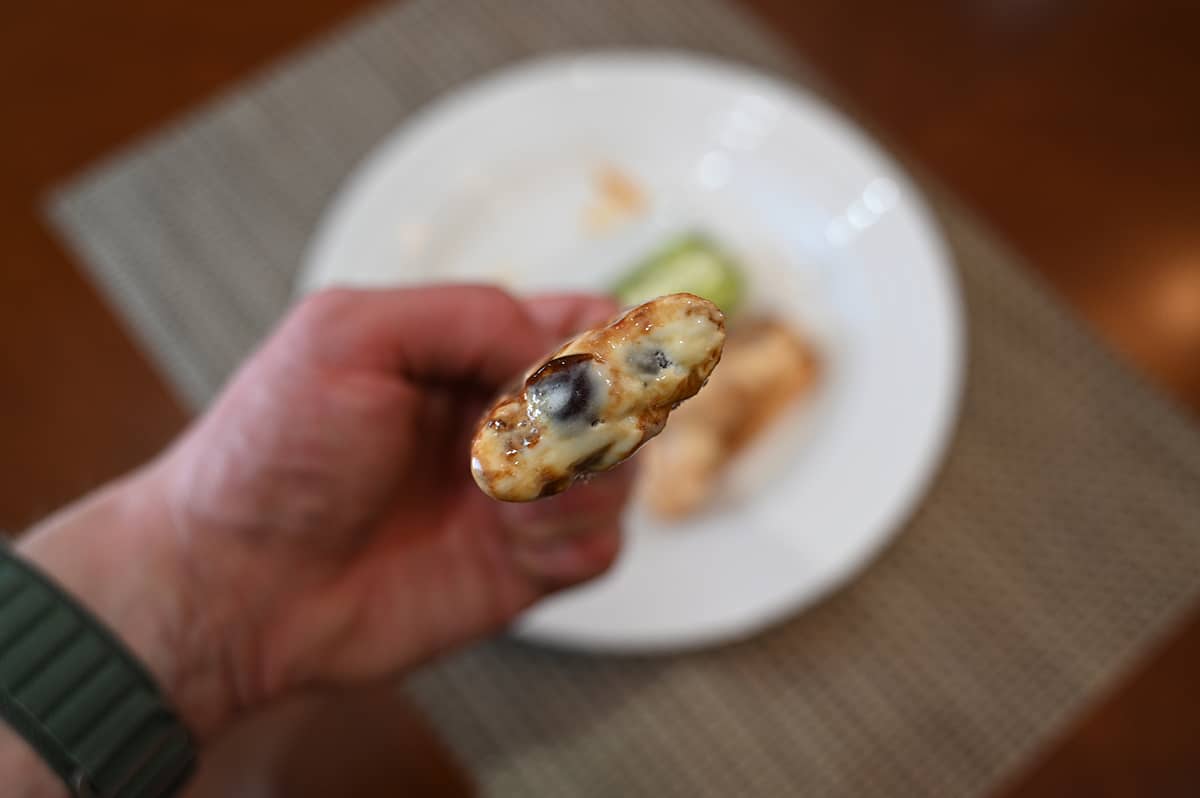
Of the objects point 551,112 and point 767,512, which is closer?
point 767,512

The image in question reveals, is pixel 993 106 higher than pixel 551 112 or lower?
lower

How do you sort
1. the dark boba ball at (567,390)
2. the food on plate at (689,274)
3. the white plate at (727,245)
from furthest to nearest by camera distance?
the food on plate at (689,274), the white plate at (727,245), the dark boba ball at (567,390)

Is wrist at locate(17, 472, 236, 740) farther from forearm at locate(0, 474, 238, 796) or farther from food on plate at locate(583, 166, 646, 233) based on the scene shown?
food on plate at locate(583, 166, 646, 233)

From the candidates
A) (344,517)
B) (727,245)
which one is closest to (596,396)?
(344,517)

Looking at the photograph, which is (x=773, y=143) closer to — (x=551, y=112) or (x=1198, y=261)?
(x=551, y=112)

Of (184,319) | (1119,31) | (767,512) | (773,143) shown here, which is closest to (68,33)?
→ (184,319)

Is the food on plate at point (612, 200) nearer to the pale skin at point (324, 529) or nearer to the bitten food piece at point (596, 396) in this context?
the pale skin at point (324, 529)

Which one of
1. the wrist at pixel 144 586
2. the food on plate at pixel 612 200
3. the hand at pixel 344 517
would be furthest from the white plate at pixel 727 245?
the wrist at pixel 144 586
